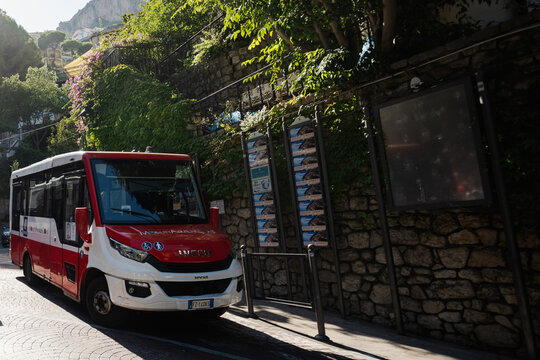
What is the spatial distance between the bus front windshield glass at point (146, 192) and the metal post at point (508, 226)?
4.44 meters

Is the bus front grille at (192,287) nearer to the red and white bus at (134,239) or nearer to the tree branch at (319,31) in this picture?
the red and white bus at (134,239)

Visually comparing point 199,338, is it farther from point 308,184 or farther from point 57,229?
point 57,229

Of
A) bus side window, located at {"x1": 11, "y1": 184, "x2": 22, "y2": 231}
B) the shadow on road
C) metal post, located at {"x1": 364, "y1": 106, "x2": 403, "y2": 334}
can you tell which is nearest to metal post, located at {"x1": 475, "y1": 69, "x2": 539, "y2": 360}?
metal post, located at {"x1": 364, "y1": 106, "x2": 403, "y2": 334}

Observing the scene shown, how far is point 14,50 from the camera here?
173ft

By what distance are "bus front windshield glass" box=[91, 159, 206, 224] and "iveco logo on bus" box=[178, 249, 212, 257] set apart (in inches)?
36.1

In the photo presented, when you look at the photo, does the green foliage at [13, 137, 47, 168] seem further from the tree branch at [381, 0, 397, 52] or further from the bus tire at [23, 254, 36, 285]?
the tree branch at [381, 0, 397, 52]

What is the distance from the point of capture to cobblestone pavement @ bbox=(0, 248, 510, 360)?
5.01 m

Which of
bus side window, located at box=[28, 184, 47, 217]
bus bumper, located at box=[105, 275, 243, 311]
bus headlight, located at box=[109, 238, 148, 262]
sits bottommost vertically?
bus bumper, located at box=[105, 275, 243, 311]

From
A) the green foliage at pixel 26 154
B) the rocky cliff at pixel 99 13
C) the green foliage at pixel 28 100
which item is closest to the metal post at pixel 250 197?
the green foliage at pixel 26 154

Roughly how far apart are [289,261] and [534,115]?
16.3ft

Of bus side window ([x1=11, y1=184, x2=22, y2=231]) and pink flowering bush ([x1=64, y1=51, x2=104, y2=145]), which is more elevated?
pink flowering bush ([x1=64, y1=51, x2=104, y2=145])

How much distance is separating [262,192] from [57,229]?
3.93 metres

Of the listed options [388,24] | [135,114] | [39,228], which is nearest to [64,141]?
[135,114]

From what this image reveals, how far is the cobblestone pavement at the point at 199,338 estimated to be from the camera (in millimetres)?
5008
